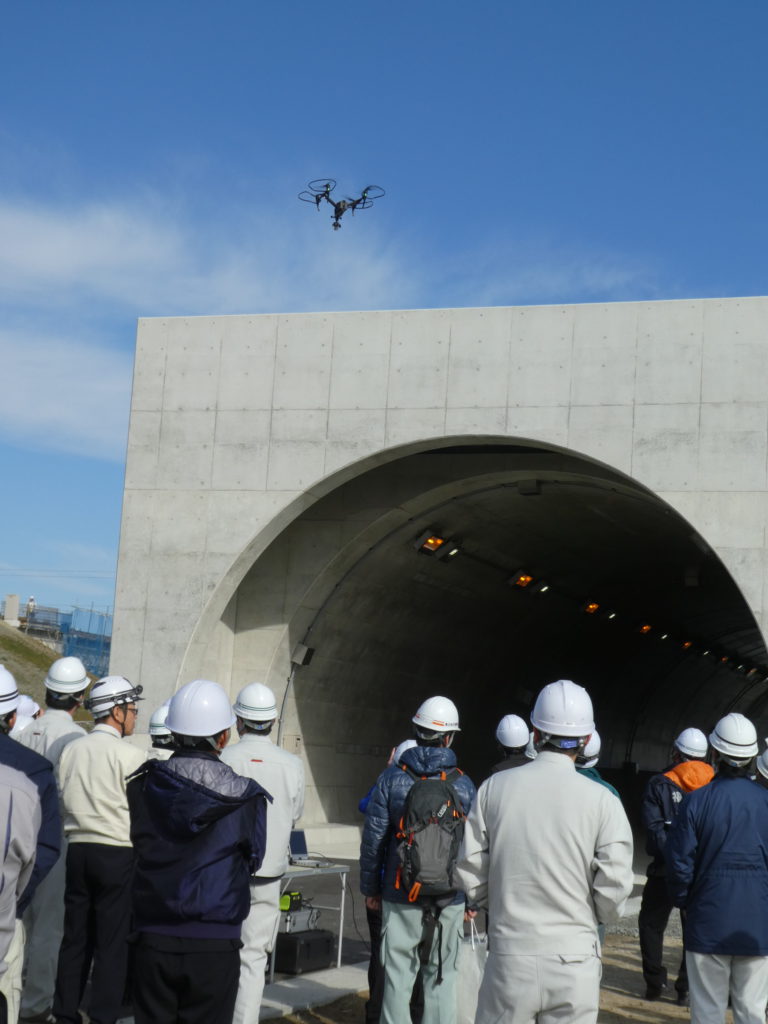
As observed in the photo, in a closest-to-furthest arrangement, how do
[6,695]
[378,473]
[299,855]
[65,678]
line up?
[6,695] < [65,678] < [299,855] < [378,473]

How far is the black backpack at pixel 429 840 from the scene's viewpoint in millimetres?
6977

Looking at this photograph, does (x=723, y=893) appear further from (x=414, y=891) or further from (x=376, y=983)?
(x=376, y=983)

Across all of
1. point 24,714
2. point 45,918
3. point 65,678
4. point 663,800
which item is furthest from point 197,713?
point 663,800

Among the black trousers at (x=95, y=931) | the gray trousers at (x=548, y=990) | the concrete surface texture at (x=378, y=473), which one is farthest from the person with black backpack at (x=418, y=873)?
the concrete surface texture at (x=378, y=473)

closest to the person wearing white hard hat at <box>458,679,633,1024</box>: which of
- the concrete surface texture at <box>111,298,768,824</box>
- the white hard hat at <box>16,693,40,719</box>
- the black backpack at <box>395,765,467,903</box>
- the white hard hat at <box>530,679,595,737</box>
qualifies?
the white hard hat at <box>530,679,595,737</box>

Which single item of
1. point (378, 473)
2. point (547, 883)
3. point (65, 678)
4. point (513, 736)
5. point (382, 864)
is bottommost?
point (382, 864)

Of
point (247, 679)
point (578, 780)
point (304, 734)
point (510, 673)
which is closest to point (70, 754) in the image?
point (578, 780)

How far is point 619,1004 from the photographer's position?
931 cm

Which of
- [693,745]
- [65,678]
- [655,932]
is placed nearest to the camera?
[65,678]

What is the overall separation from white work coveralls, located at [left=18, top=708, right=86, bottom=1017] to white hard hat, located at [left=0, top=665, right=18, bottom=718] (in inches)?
87.6

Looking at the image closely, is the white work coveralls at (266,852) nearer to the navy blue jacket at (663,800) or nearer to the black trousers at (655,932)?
the navy blue jacket at (663,800)

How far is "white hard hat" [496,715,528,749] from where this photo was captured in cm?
959

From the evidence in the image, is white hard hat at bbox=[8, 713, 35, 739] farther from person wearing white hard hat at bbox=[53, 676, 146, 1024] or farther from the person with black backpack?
the person with black backpack

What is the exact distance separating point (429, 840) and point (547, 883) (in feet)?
6.49
